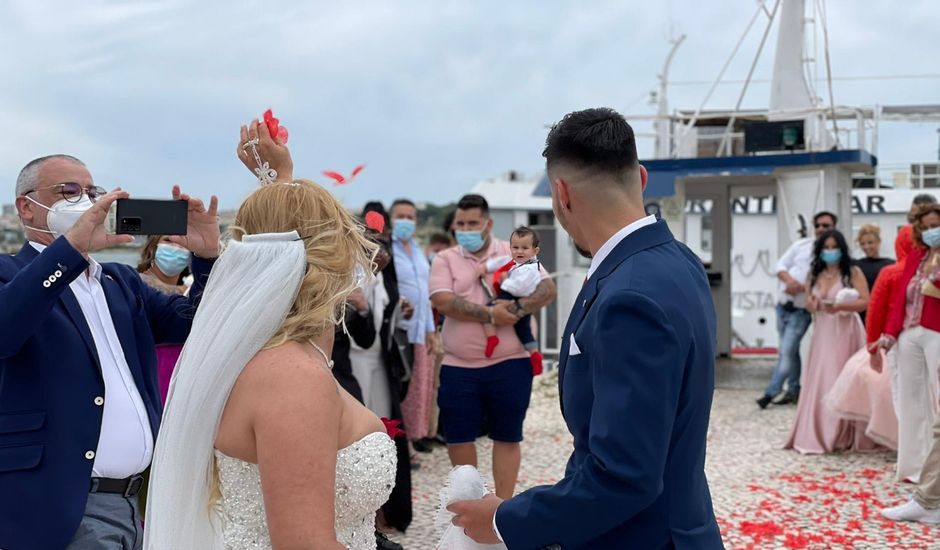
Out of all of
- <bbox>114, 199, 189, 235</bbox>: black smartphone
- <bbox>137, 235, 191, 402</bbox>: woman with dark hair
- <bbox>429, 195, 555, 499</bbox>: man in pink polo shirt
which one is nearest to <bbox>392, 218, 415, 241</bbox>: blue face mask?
<bbox>429, 195, 555, 499</bbox>: man in pink polo shirt

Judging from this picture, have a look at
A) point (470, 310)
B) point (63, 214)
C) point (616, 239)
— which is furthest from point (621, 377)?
point (470, 310)

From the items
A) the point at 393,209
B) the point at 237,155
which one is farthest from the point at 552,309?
the point at 237,155

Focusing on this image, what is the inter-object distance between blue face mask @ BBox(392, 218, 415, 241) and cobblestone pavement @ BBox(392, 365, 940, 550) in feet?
6.65

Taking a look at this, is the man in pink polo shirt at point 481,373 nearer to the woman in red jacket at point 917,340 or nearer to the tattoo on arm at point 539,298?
the tattoo on arm at point 539,298

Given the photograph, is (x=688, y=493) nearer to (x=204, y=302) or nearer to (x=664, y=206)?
(x=204, y=302)

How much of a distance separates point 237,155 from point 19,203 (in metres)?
0.79

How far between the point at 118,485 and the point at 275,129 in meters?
1.25

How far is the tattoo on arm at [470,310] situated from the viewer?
20.3ft

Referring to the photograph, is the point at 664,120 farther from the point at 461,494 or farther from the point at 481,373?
the point at 461,494

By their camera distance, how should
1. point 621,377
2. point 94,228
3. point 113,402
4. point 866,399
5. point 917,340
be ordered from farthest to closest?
point 866,399, point 917,340, point 113,402, point 94,228, point 621,377

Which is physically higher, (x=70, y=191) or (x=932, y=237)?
(x=70, y=191)

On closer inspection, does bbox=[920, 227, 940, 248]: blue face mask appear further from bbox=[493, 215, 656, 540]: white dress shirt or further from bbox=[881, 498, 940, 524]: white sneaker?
bbox=[493, 215, 656, 540]: white dress shirt

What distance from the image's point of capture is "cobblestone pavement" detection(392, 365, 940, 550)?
251 inches

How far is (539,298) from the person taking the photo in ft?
19.7
